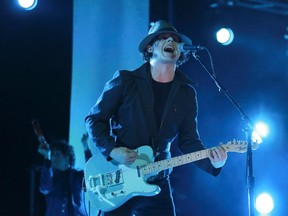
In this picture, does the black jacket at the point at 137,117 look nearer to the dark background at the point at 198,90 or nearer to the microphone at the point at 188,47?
the microphone at the point at 188,47

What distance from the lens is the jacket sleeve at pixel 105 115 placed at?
360 centimetres

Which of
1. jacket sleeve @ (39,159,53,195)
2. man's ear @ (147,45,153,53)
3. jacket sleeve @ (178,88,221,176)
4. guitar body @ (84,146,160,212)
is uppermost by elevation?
man's ear @ (147,45,153,53)

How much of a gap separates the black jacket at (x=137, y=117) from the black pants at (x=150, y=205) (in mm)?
233

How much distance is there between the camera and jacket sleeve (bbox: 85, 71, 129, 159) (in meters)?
3.60

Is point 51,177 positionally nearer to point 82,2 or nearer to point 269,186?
point 82,2

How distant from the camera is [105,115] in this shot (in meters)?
3.65

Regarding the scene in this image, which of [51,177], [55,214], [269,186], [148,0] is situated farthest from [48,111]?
[269,186]

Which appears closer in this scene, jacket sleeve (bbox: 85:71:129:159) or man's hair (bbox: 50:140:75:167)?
jacket sleeve (bbox: 85:71:129:159)

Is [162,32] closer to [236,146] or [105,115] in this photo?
[105,115]

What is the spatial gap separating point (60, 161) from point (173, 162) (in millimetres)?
2072

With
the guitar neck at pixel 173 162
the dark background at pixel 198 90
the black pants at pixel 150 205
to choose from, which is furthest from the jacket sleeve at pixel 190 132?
the dark background at pixel 198 90

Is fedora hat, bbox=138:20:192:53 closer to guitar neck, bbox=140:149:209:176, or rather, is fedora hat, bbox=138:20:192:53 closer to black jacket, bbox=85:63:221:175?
black jacket, bbox=85:63:221:175

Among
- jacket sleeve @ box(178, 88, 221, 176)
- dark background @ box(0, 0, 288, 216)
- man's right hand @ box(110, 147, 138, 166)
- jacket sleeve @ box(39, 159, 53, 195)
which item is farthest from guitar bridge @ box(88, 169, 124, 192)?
dark background @ box(0, 0, 288, 216)

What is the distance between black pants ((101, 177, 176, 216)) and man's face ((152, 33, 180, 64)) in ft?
2.77
